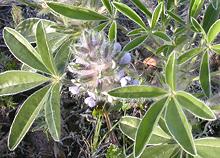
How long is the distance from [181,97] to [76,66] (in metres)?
0.28

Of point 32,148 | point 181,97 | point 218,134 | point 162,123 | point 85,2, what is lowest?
point 32,148

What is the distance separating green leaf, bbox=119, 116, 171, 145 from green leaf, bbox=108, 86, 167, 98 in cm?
21

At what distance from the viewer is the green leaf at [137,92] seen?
1221mm

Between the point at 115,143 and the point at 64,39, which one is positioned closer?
the point at 64,39

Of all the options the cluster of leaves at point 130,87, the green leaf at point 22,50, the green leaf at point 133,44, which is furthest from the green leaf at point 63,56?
the green leaf at point 133,44

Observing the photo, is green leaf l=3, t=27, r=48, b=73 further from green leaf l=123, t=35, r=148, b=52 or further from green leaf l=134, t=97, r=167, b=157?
green leaf l=134, t=97, r=167, b=157

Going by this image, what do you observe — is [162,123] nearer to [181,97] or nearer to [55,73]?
[181,97]

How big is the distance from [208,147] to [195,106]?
219 millimetres

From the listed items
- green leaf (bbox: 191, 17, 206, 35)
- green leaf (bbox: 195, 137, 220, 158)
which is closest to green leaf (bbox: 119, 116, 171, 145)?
green leaf (bbox: 195, 137, 220, 158)

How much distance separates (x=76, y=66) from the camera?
4.18 feet

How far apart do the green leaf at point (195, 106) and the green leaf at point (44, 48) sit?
0.36m

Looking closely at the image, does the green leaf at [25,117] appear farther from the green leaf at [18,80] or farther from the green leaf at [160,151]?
the green leaf at [160,151]

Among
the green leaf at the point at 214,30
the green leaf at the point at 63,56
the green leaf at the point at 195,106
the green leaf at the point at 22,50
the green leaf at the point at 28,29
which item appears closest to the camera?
the green leaf at the point at 195,106

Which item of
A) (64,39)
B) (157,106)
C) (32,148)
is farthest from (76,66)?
(32,148)
